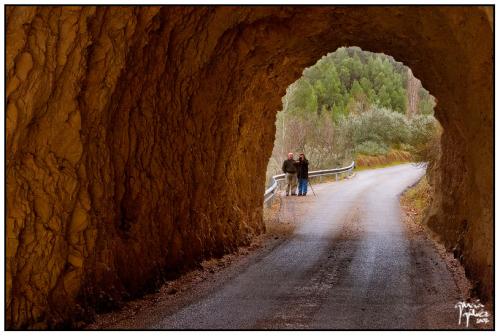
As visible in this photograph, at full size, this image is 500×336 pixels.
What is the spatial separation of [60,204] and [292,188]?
74.0ft

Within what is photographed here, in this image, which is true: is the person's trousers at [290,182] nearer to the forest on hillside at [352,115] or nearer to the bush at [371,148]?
the forest on hillside at [352,115]

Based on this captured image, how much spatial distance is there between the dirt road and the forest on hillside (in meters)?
8.71

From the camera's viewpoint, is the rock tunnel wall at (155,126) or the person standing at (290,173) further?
the person standing at (290,173)

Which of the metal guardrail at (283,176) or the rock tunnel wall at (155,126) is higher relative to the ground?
the rock tunnel wall at (155,126)

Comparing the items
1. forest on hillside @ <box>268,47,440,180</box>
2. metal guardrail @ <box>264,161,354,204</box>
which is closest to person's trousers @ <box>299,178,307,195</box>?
metal guardrail @ <box>264,161,354,204</box>

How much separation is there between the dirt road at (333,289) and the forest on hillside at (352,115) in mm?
8710

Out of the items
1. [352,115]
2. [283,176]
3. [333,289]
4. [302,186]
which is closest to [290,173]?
[302,186]

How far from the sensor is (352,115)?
195 feet

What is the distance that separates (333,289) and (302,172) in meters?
19.0

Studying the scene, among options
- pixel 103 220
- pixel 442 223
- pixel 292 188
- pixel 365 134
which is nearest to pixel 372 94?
pixel 365 134

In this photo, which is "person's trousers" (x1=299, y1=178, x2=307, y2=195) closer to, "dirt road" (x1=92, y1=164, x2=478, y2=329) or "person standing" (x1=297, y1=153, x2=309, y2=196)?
"person standing" (x1=297, y1=153, x2=309, y2=196)

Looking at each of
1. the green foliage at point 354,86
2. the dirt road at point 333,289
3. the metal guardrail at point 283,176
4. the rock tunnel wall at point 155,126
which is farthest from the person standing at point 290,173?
the green foliage at point 354,86

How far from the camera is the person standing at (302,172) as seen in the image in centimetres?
3072

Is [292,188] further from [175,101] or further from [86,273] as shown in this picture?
[86,273]
